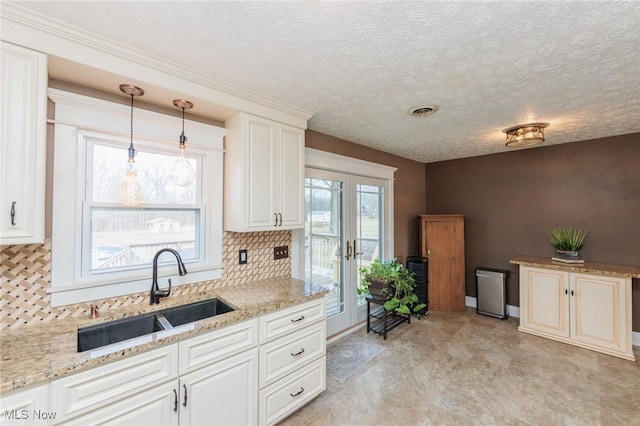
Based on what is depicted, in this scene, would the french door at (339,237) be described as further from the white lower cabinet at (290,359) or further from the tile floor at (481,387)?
the white lower cabinet at (290,359)

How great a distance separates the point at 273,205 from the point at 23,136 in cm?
148

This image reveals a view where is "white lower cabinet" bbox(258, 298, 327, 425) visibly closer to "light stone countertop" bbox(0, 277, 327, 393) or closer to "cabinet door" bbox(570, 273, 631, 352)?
"light stone countertop" bbox(0, 277, 327, 393)

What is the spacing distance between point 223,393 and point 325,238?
76.0 inches

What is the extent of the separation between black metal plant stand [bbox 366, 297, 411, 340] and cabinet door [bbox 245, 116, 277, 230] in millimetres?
1913

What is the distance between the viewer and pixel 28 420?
110 centimetres

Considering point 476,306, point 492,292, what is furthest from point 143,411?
point 476,306

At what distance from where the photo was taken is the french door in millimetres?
3145

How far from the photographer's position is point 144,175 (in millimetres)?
1990

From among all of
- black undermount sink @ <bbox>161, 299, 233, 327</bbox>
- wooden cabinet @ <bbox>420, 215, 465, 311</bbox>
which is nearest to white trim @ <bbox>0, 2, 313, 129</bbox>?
black undermount sink @ <bbox>161, 299, 233, 327</bbox>

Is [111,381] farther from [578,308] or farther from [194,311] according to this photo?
[578,308]

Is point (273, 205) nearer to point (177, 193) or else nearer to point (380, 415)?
point (177, 193)

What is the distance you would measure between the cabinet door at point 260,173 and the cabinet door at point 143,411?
1.17m

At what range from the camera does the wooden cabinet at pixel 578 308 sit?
2.88 metres

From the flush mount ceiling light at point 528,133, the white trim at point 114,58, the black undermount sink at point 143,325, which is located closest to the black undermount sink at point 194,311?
the black undermount sink at point 143,325
